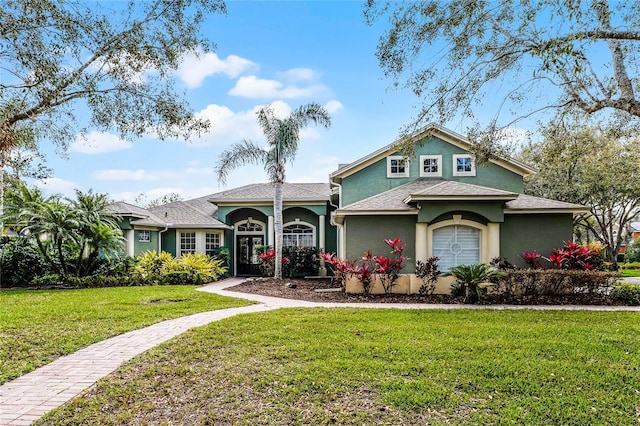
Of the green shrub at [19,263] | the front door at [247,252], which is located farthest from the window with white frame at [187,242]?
the green shrub at [19,263]

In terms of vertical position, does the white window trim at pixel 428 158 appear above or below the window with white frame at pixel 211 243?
above

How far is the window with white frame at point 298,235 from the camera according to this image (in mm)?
21406

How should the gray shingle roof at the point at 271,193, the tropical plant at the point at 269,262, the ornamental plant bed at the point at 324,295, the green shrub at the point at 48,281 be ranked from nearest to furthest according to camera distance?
the ornamental plant bed at the point at 324,295
the green shrub at the point at 48,281
the tropical plant at the point at 269,262
the gray shingle roof at the point at 271,193

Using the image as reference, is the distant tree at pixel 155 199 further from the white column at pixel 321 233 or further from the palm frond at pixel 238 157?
the palm frond at pixel 238 157

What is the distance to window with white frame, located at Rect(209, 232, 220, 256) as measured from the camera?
20984 millimetres

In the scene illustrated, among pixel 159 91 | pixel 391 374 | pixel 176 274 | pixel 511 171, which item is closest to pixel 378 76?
pixel 159 91

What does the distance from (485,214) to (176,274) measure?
42.4 ft

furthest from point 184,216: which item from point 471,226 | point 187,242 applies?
point 471,226

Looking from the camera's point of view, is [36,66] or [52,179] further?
[52,179]

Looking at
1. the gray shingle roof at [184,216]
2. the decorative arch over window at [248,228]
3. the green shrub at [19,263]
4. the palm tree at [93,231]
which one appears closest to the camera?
the palm tree at [93,231]

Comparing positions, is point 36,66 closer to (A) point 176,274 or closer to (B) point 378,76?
(B) point 378,76

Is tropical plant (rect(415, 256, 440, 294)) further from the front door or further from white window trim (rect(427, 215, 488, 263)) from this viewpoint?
the front door

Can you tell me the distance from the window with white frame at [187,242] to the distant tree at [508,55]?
15.4 m

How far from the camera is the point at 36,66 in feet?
17.7
